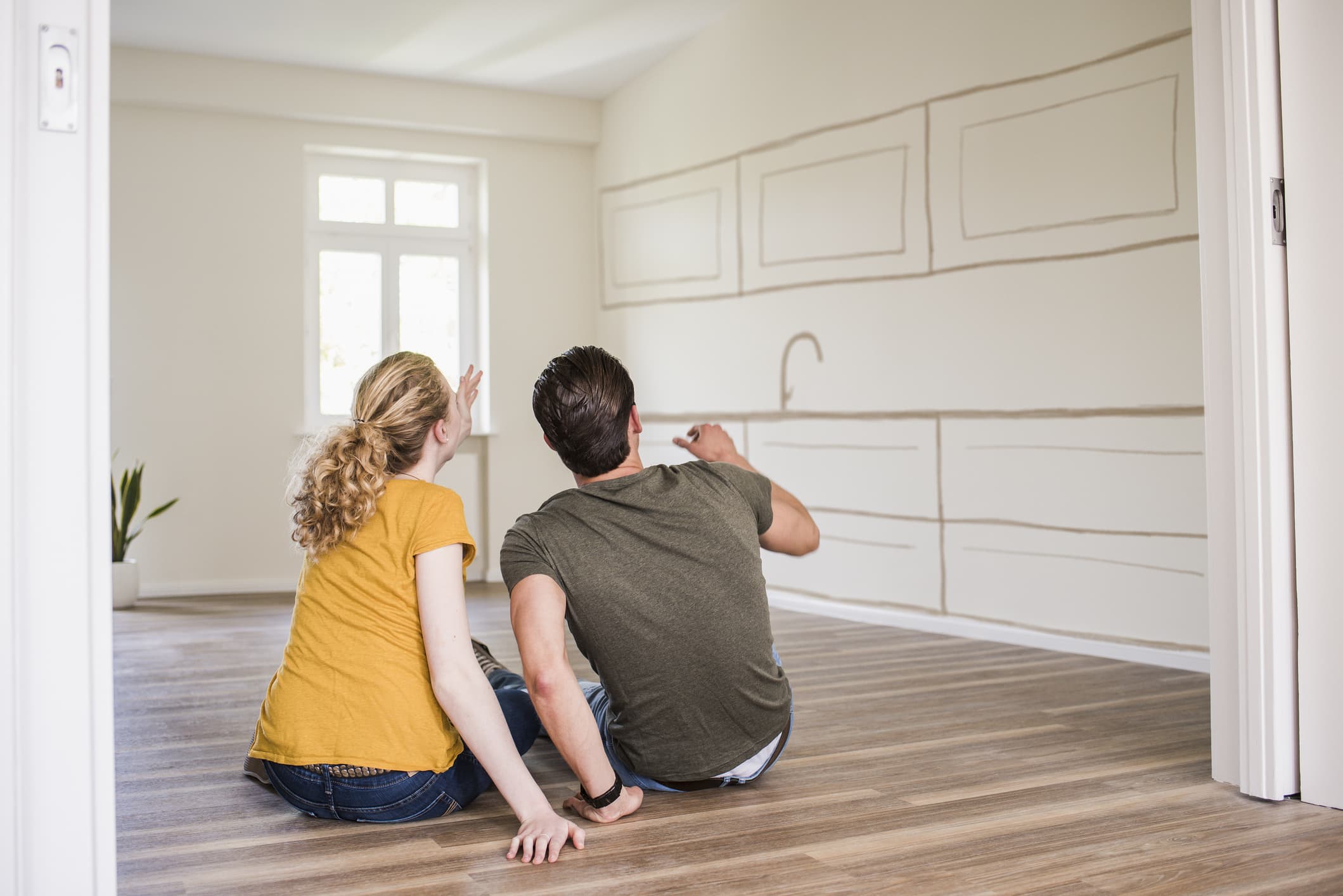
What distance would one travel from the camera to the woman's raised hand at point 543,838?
5.74ft

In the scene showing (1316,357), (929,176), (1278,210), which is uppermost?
(929,176)

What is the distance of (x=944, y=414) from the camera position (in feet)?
14.2

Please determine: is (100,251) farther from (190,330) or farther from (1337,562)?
(190,330)

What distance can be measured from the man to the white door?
0.96m

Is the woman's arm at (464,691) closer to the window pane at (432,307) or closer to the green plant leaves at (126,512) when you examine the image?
the green plant leaves at (126,512)

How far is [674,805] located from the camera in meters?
2.06

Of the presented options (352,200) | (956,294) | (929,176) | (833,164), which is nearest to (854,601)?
(956,294)

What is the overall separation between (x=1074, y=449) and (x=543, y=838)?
2.69 metres

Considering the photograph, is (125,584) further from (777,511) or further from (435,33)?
(777,511)

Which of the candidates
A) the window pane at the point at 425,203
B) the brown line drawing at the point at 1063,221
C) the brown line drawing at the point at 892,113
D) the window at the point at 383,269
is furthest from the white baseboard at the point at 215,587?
the brown line drawing at the point at 1063,221

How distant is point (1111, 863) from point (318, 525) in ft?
4.36

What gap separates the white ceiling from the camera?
5113 millimetres

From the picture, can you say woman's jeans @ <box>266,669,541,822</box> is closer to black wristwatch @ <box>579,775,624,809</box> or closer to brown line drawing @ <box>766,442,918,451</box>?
black wristwatch @ <box>579,775,624,809</box>

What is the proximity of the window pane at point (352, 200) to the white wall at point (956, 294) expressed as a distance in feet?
5.22
